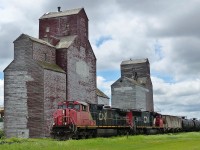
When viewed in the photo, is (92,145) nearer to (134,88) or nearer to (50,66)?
(50,66)

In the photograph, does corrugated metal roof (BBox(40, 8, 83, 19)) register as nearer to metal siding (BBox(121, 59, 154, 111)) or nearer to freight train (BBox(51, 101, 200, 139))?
freight train (BBox(51, 101, 200, 139))

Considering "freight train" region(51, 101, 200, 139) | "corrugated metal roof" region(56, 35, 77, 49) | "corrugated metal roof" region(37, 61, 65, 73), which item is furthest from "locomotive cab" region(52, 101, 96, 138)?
"corrugated metal roof" region(56, 35, 77, 49)

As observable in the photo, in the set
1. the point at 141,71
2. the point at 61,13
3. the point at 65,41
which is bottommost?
the point at 65,41

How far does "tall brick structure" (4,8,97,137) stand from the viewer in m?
48.4

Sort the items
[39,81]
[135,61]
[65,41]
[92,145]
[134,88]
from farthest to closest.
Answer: [135,61], [134,88], [65,41], [39,81], [92,145]

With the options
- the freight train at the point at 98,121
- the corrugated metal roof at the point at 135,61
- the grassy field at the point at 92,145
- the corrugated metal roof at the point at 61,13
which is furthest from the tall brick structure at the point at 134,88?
the grassy field at the point at 92,145

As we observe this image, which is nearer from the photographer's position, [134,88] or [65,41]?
[65,41]

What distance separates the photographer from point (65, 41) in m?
57.5

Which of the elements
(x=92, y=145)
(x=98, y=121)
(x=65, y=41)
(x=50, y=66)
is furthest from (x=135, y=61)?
(x=92, y=145)

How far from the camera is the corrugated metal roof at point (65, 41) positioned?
5589 cm

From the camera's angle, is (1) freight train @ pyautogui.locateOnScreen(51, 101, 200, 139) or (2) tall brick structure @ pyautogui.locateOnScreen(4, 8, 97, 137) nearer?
(1) freight train @ pyautogui.locateOnScreen(51, 101, 200, 139)

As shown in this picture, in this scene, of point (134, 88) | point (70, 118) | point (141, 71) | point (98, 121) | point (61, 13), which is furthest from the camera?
point (141, 71)

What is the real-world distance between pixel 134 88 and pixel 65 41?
36.5 m

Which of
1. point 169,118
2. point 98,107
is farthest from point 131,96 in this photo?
point 98,107
